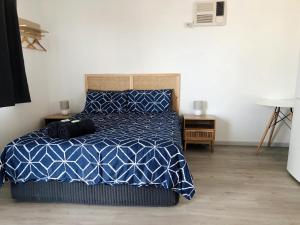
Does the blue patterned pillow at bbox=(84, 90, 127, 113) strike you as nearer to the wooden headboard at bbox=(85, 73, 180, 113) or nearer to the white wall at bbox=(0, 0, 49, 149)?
the wooden headboard at bbox=(85, 73, 180, 113)

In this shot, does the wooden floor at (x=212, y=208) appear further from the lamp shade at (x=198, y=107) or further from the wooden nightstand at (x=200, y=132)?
the lamp shade at (x=198, y=107)

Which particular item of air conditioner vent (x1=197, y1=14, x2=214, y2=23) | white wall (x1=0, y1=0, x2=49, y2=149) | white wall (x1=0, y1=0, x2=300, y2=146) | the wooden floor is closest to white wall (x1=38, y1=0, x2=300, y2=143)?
white wall (x1=0, y1=0, x2=300, y2=146)

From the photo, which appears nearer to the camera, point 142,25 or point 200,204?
point 200,204

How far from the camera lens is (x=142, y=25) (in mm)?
3486

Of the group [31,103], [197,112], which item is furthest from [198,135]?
[31,103]

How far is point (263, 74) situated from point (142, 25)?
1961 mm

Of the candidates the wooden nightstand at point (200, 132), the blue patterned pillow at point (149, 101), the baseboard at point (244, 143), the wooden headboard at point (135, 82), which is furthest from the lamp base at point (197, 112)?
the baseboard at point (244, 143)

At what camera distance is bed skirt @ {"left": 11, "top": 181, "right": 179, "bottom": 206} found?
74.6 inches

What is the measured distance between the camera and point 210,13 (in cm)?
330

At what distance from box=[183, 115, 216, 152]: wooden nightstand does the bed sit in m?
1.24

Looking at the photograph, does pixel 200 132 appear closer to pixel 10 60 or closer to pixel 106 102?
pixel 106 102

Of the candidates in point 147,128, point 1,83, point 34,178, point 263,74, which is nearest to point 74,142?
point 34,178

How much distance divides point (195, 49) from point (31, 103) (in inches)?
101

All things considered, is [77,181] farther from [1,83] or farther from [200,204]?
[1,83]
